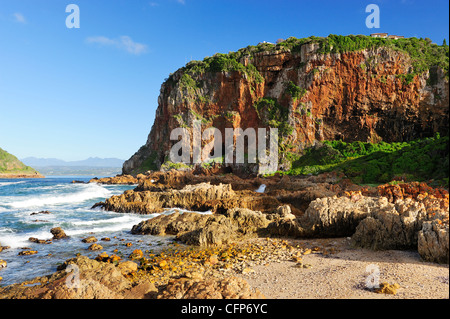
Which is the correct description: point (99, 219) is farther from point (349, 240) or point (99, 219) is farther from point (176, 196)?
point (349, 240)

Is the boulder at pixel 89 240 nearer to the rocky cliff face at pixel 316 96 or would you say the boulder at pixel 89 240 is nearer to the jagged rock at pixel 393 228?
the jagged rock at pixel 393 228

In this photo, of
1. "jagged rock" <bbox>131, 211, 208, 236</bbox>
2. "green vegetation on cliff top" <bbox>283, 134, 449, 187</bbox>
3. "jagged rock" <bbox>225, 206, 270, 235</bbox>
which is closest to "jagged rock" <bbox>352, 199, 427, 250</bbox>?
"jagged rock" <bbox>225, 206, 270, 235</bbox>

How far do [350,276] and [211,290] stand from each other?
4.08 meters

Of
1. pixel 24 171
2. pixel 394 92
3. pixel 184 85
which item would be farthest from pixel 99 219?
pixel 24 171

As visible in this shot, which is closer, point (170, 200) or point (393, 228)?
point (393, 228)

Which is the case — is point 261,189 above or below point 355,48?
below

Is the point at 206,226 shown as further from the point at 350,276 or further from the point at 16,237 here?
the point at 16,237

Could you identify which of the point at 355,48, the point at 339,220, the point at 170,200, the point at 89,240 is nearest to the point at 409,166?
the point at 339,220

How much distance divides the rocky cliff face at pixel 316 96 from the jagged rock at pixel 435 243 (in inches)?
1709

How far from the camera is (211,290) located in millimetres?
6113

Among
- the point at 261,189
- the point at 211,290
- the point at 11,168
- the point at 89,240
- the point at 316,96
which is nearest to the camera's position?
the point at 211,290

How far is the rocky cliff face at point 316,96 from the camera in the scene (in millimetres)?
54281

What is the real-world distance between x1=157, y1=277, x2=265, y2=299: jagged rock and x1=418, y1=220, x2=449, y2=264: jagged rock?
18.2 ft

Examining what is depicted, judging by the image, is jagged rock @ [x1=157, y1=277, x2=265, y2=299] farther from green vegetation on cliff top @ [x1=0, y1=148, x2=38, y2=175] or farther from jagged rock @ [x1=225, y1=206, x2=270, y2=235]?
green vegetation on cliff top @ [x1=0, y1=148, x2=38, y2=175]
